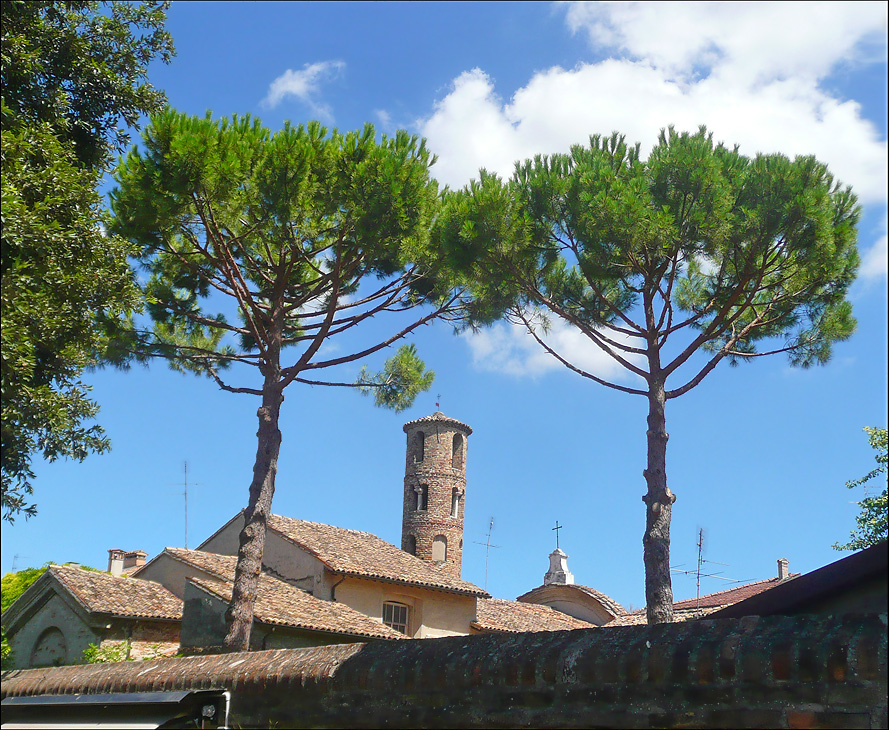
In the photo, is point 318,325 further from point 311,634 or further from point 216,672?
point 216,672

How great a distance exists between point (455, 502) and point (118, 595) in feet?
60.6

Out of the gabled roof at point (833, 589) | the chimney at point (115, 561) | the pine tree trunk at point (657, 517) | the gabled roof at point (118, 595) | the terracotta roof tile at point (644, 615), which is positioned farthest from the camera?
the chimney at point (115, 561)

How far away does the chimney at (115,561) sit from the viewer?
31.4 metres

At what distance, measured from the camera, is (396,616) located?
26.8m

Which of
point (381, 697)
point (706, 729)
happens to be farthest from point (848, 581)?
point (381, 697)

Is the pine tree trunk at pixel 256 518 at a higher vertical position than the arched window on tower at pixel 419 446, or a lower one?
lower

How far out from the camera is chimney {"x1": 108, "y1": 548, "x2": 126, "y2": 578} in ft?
103

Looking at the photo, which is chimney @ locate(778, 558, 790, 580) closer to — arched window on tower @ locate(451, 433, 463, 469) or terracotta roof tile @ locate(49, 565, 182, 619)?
arched window on tower @ locate(451, 433, 463, 469)

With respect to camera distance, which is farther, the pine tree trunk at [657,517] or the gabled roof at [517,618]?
the gabled roof at [517,618]

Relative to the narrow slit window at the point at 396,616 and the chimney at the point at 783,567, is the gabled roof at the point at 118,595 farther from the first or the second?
the chimney at the point at 783,567

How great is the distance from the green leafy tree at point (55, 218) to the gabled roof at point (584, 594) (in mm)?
27607

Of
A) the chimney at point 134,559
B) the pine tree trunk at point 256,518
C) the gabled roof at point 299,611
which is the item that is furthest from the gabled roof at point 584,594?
the pine tree trunk at point 256,518

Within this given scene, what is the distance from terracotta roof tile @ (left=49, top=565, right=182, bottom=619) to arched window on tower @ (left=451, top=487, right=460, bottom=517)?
53.4 ft

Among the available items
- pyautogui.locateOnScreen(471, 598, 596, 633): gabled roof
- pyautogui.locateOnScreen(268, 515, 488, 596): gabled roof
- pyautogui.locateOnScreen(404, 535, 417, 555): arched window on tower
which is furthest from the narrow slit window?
pyautogui.locateOnScreen(404, 535, 417, 555): arched window on tower
